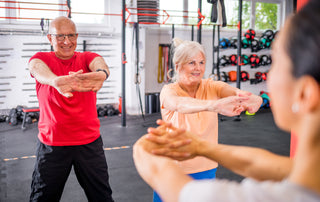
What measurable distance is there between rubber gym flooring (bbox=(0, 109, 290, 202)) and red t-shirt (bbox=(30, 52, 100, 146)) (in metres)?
1.17

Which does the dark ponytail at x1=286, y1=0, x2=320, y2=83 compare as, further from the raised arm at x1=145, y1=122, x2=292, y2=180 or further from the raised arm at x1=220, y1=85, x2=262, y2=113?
the raised arm at x1=220, y1=85, x2=262, y2=113

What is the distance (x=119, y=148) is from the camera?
4.97m

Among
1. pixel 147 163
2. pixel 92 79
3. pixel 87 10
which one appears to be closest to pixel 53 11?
pixel 87 10

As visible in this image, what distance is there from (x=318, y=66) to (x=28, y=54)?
24.4ft

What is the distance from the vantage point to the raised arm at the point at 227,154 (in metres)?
0.89

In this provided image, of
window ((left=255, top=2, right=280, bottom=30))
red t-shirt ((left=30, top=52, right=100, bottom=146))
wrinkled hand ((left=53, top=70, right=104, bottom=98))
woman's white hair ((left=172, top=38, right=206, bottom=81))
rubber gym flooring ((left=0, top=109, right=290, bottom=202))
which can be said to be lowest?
rubber gym flooring ((left=0, top=109, right=290, bottom=202))

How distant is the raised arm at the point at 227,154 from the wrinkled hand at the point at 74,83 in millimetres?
1022

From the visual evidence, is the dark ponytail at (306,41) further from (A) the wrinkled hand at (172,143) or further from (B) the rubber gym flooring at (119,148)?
(B) the rubber gym flooring at (119,148)

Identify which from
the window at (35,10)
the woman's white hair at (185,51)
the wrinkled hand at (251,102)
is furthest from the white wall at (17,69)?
the wrinkled hand at (251,102)

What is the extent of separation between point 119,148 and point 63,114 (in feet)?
9.30

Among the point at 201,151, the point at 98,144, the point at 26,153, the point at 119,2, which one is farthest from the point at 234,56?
the point at 201,151

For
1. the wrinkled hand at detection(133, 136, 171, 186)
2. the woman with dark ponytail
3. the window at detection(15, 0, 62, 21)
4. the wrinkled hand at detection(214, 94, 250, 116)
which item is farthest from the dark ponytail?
the window at detection(15, 0, 62, 21)

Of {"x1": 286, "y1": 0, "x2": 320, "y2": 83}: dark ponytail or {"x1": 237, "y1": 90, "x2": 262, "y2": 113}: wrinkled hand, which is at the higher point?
{"x1": 286, "y1": 0, "x2": 320, "y2": 83}: dark ponytail

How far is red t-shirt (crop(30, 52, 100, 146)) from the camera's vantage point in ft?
7.21
